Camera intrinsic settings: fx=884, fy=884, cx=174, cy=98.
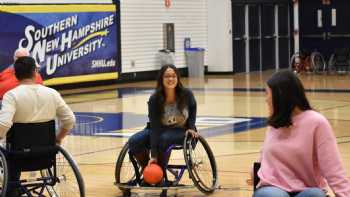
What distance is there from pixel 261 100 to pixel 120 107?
326 centimetres

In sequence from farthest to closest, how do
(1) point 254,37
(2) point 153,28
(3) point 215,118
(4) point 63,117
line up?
1. (1) point 254,37
2. (2) point 153,28
3. (3) point 215,118
4. (4) point 63,117

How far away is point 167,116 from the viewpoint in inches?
334

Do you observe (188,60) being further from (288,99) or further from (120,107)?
(288,99)

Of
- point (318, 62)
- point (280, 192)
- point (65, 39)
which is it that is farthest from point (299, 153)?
point (318, 62)

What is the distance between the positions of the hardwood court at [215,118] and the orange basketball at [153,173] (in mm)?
570

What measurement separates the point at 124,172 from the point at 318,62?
21248 millimetres

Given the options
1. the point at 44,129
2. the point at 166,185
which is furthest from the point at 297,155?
the point at 166,185

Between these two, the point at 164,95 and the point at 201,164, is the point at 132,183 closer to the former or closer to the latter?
the point at 201,164

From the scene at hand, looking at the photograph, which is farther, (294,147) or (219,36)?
(219,36)

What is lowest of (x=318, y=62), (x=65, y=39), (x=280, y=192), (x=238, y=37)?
(x=280, y=192)

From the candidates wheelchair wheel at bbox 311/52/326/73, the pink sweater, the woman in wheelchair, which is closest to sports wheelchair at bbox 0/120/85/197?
the woman in wheelchair

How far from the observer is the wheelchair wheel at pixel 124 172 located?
860 centimetres

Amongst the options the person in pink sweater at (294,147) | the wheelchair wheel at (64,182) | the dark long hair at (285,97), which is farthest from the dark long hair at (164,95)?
the dark long hair at (285,97)

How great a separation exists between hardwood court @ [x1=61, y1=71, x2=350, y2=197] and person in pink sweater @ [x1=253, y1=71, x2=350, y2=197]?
3.61 meters
